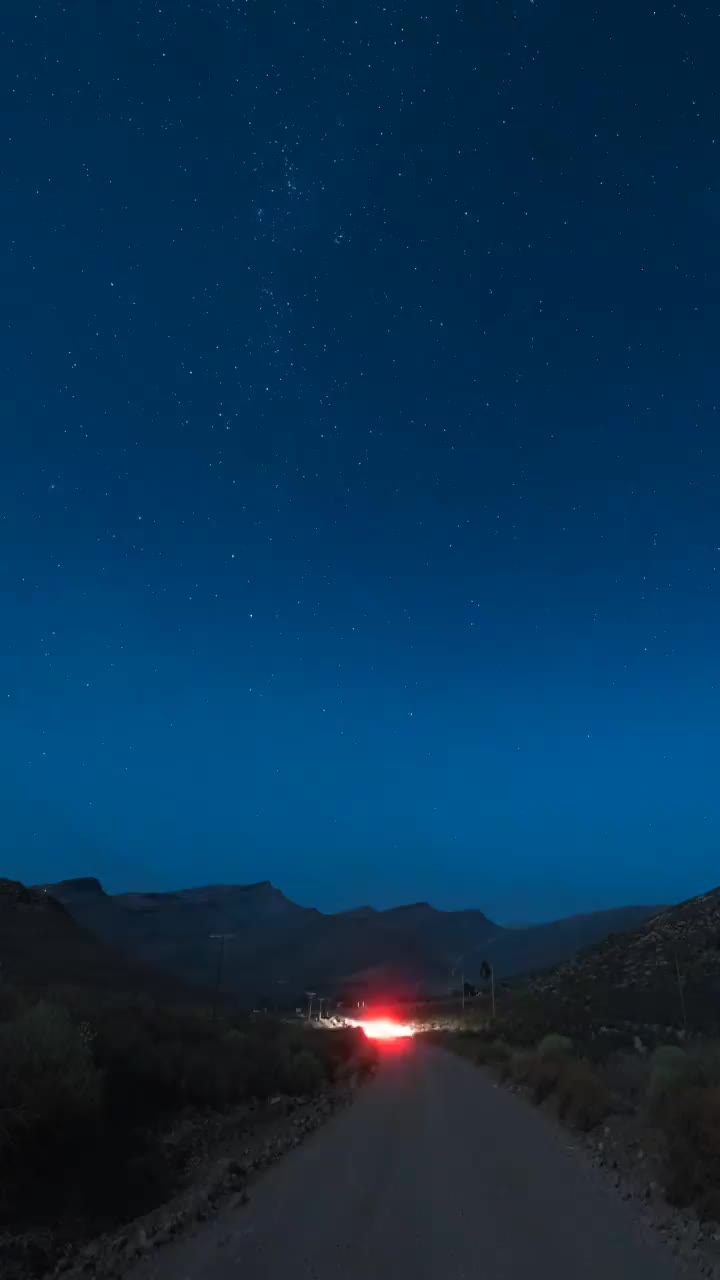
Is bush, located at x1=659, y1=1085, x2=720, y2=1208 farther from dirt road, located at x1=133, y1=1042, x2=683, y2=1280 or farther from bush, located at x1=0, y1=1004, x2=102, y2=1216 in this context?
bush, located at x1=0, y1=1004, x2=102, y2=1216

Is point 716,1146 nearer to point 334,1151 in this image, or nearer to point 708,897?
point 334,1151

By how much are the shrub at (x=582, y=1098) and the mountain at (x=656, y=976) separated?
27.7 metres

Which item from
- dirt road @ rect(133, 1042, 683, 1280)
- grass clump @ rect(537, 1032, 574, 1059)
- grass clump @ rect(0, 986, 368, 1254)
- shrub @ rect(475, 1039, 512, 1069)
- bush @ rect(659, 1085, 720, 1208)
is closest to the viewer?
dirt road @ rect(133, 1042, 683, 1280)

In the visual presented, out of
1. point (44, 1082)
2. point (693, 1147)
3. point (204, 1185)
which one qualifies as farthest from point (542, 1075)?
point (44, 1082)

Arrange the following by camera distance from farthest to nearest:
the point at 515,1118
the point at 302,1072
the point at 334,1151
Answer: the point at 302,1072 → the point at 515,1118 → the point at 334,1151

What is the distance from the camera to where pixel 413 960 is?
189750 millimetres

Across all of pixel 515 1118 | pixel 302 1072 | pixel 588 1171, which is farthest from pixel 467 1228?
pixel 302 1072

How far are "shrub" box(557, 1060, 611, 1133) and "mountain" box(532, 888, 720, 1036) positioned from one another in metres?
27.7

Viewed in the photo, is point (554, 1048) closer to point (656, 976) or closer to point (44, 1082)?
point (44, 1082)

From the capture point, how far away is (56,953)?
7200cm

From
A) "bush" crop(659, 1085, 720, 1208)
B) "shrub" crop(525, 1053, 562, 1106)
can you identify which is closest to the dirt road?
"bush" crop(659, 1085, 720, 1208)

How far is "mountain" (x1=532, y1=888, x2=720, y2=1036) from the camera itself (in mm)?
50125

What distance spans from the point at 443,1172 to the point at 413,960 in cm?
19065

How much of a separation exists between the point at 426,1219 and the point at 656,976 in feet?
197
